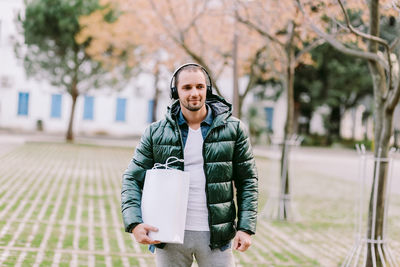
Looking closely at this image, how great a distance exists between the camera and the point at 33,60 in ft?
91.4

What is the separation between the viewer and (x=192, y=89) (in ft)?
9.65

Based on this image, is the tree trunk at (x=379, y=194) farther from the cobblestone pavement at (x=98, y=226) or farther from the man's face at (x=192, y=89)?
the man's face at (x=192, y=89)

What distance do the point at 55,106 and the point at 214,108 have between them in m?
37.4

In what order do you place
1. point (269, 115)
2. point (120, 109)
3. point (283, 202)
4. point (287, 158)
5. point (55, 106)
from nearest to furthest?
point (283, 202) → point (287, 158) → point (55, 106) → point (120, 109) → point (269, 115)

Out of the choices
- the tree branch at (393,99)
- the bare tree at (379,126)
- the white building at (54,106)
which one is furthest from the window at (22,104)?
the tree branch at (393,99)

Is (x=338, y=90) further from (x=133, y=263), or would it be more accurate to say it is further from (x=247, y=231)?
(x=247, y=231)

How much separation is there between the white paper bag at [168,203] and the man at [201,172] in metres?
0.06

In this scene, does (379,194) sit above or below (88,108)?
below

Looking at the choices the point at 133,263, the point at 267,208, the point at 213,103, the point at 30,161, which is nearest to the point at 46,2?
the point at 30,161

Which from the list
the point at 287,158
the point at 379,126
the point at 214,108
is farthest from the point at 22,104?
the point at 214,108

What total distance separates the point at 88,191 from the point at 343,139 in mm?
31916

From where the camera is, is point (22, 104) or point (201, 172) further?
point (22, 104)

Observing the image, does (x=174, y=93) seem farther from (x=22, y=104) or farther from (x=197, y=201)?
(x=22, y=104)

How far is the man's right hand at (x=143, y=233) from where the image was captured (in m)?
2.81
